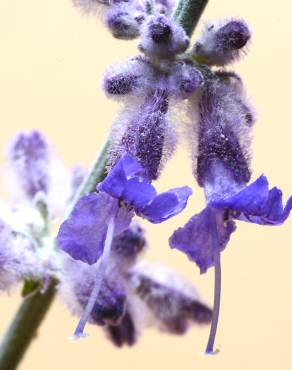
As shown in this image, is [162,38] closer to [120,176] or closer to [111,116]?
[120,176]

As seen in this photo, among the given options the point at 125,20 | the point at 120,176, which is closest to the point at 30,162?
the point at 125,20

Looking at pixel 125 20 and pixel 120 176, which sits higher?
pixel 125 20

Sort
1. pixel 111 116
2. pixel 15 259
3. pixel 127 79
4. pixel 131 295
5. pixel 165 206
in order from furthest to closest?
pixel 111 116, pixel 131 295, pixel 15 259, pixel 127 79, pixel 165 206

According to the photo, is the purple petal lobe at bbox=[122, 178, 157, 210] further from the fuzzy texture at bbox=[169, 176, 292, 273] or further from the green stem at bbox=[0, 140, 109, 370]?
the green stem at bbox=[0, 140, 109, 370]

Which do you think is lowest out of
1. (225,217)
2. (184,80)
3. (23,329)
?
(23,329)

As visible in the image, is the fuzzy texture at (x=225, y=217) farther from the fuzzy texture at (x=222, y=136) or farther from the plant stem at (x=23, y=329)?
the plant stem at (x=23, y=329)

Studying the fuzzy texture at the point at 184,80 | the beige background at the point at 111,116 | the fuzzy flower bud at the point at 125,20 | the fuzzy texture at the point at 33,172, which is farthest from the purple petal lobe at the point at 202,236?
the beige background at the point at 111,116

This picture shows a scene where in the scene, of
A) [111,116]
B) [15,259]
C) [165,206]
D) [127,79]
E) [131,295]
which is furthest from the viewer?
[111,116]

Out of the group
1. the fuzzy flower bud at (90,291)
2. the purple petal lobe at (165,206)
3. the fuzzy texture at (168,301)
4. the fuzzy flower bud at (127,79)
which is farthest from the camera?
the fuzzy texture at (168,301)
